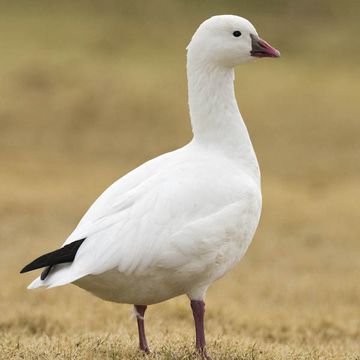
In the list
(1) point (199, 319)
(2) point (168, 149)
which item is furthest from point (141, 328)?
(2) point (168, 149)

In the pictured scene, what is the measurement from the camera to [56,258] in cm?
552

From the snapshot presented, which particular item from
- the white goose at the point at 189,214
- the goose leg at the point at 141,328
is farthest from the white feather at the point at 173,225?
the goose leg at the point at 141,328

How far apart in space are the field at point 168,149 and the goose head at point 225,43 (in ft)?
6.34

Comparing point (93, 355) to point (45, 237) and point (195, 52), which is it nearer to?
point (195, 52)

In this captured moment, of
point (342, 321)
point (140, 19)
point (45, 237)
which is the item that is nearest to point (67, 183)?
point (45, 237)

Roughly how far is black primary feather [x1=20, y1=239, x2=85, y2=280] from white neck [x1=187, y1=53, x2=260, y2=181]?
1277 millimetres

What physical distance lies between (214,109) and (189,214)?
1.06 m

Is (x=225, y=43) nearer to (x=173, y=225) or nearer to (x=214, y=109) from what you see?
(x=214, y=109)

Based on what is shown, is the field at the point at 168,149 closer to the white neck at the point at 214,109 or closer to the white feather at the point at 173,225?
the white feather at the point at 173,225

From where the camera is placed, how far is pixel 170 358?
5910mm

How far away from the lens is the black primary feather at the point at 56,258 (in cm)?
547

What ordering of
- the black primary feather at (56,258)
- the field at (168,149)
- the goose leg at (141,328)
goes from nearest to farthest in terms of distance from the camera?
the black primary feather at (56,258) < the goose leg at (141,328) < the field at (168,149)

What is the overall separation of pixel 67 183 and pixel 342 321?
466 inches

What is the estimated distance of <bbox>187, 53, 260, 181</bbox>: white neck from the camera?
6.41 meters
